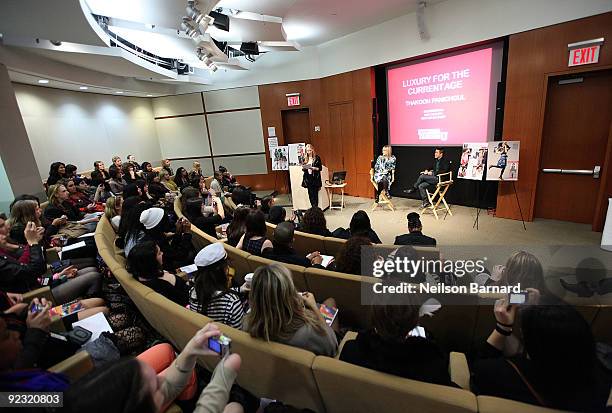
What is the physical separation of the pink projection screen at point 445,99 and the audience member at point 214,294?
5.81 metres

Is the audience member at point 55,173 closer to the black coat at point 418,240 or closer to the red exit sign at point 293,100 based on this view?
the red exit sign at point 293,100

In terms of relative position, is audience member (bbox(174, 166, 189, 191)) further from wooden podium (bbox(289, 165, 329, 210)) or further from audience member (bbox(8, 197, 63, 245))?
audience member (bbox(8, 197, 63, 245))

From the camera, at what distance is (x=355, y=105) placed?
7520 mm

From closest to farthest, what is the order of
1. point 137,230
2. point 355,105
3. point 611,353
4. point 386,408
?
point 386,408, point 611,353, point 137,230, point 355,105

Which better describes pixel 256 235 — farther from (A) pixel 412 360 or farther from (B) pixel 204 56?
(B) pixel 204 56

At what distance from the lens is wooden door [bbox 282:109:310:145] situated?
902 cm

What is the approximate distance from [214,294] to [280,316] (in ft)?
1.97

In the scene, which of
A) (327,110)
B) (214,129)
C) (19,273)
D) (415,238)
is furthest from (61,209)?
(327,110)

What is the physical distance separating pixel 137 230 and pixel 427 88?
6.13 metres

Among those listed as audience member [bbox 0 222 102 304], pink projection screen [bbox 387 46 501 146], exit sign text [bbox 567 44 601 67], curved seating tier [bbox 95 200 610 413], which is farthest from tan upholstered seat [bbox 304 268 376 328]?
pink projection screen [bbox 387 46 501 146]

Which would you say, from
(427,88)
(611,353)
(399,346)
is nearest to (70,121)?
(427,88)

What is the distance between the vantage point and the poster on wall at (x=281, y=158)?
333 inches

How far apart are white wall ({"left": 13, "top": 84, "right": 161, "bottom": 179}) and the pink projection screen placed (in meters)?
7.94

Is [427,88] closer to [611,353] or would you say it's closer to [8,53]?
[611,353]
